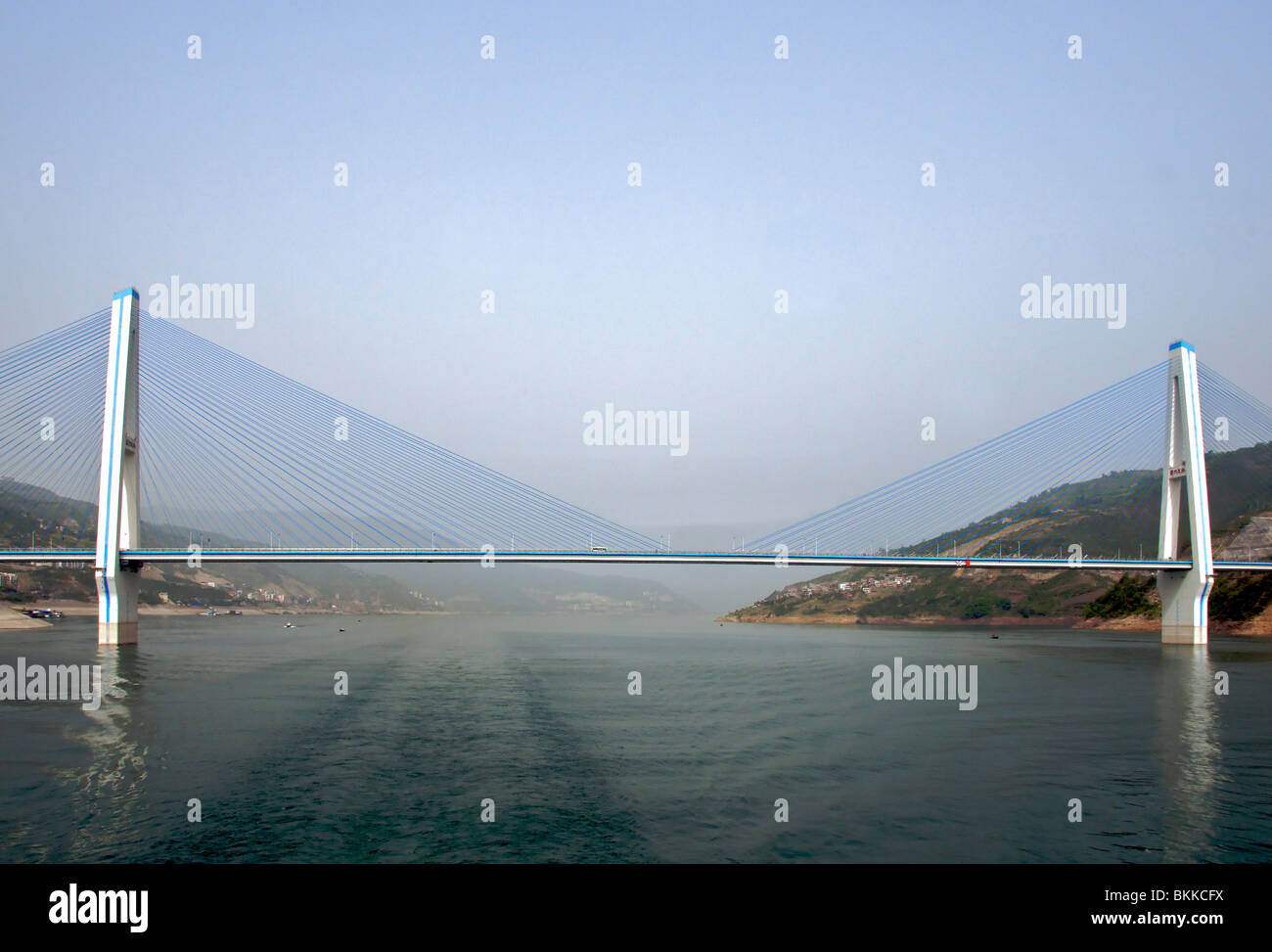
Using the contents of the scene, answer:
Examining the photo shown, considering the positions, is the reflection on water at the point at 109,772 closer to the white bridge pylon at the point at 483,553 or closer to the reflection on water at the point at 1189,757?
the reflection on water at the point at 1189,757

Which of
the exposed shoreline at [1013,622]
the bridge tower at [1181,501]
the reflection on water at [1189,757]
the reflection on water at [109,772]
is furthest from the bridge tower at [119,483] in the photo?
the exposed shoreline at [1013,622]

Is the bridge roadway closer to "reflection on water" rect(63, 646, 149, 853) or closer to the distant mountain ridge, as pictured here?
"reflection on water" rect(63, 646, 149, 853)

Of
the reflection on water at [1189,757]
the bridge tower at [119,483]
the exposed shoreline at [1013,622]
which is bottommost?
the exposed shoreline at [1013,622]

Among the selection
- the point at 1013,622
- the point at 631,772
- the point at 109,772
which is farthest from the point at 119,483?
the point at 1013,622

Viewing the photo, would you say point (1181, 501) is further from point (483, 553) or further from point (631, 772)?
point (631, 772)

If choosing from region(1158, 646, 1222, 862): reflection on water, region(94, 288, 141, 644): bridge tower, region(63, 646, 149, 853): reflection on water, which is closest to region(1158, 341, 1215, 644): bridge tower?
region(1158, 646, 1222, 862): reflection on water
